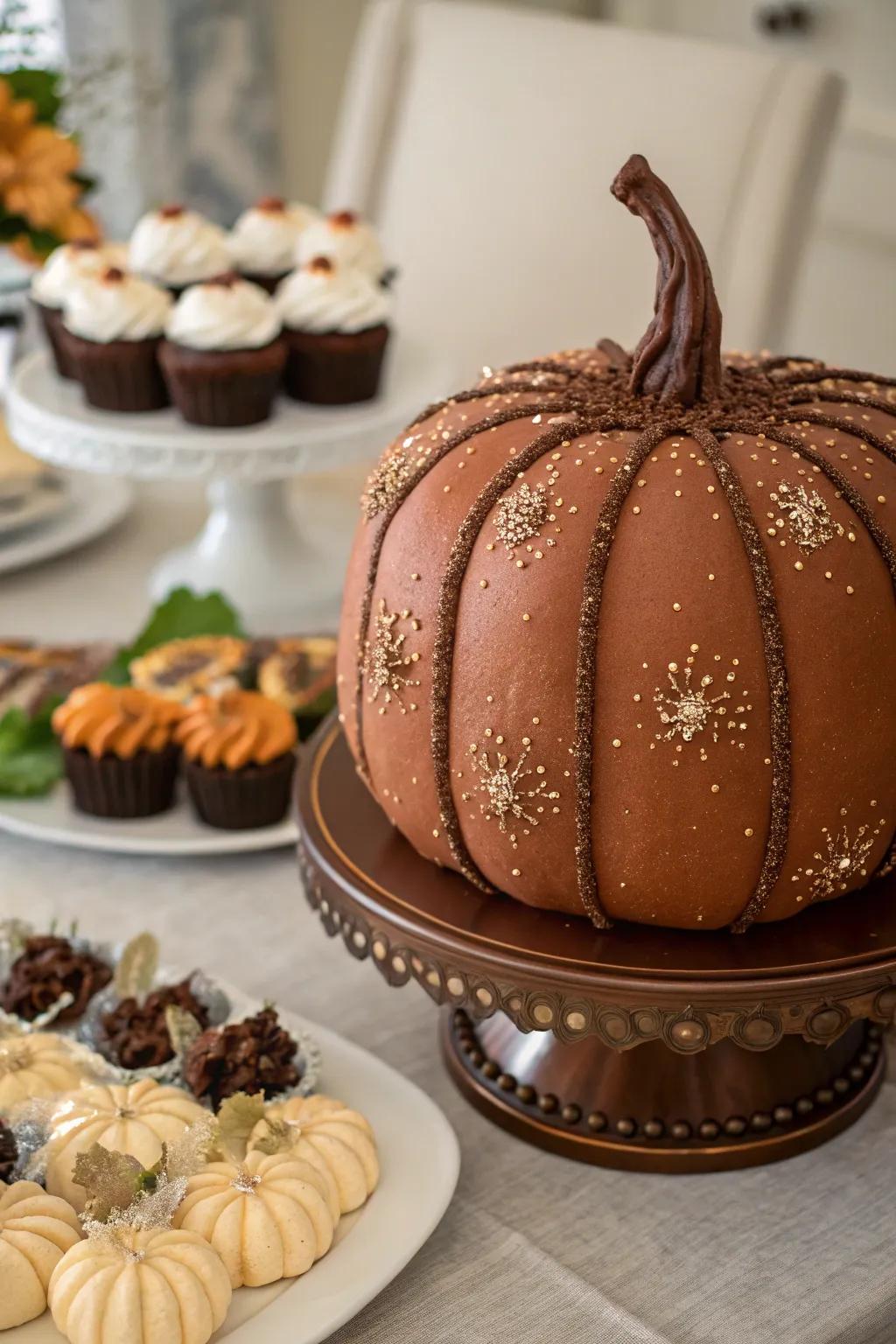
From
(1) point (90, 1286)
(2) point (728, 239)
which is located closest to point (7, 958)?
(1) point (90, 1286)

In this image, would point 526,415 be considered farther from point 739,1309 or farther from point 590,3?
point 590,3

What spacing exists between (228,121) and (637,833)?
3.09m

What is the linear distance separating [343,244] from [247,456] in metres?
0.38

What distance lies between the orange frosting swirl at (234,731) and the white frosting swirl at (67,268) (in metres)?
0.64

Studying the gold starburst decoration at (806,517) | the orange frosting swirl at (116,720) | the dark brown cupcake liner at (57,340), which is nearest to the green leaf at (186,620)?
the orange frosting swirl at (116,720)

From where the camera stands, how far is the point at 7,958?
3.87 ft

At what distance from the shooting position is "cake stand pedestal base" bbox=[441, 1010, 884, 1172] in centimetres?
103

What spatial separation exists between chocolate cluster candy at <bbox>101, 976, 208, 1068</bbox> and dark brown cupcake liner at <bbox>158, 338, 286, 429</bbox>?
802 millimetres

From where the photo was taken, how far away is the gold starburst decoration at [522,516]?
913mm

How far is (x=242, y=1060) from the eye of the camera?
1002mm

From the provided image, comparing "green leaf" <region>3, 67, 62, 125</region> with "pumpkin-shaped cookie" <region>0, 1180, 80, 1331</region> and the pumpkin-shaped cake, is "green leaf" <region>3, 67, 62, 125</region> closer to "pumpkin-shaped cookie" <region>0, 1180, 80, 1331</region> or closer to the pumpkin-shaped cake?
the pumpkin-shaped cake

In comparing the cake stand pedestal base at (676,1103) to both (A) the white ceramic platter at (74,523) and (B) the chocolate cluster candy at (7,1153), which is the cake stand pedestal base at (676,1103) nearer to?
(B) the chocolate cluster candy at (7,1153)

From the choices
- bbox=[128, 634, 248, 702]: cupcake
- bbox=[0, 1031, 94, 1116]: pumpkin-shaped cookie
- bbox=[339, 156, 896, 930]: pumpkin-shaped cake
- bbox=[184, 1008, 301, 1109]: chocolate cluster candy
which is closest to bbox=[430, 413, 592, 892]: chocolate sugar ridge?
bbox=[339, 156, 896, 930]: pumpkin-shaped cake

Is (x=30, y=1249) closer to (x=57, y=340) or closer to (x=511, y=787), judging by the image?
(x=511, y=787)
